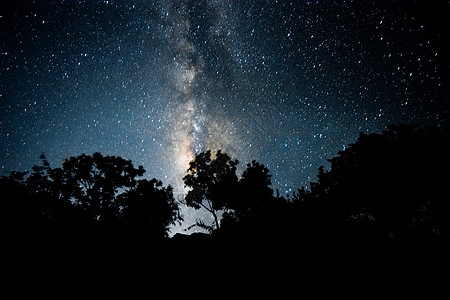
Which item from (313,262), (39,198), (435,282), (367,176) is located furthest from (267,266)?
(367,176)

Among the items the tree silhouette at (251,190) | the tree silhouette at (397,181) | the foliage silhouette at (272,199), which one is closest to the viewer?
the foliage silhouette at (272,199)

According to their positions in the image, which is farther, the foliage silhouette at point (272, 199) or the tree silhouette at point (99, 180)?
the tree silhouette at point (99, 180)

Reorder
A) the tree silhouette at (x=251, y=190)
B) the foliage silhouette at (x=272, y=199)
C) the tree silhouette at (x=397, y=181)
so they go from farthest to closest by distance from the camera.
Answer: the tree silhouette at (x=251, y=190)
the tree silhouette at (x=397, y=181)
the foliage silhouette at (x=272, y=199)

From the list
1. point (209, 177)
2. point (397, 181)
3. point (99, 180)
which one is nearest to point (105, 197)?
point (99, 180)

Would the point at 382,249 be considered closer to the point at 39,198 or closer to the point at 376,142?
the point at 376,142

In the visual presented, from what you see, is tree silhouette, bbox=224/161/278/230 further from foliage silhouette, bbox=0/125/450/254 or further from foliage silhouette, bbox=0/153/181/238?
foliage silhouette, bbox=0/153/181/238

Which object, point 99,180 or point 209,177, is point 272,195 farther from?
point 99,180

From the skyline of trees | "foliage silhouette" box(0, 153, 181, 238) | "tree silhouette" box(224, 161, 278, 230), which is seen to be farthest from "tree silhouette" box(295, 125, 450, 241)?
"foliage silhouette" box(0, 153, 181, 238)

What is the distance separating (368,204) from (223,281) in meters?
20.2

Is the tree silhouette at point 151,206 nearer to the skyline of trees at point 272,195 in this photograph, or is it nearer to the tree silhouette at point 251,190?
the skyline of trees at point 272,195

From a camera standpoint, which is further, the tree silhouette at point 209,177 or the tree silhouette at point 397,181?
the tree silhouette at point 209,177

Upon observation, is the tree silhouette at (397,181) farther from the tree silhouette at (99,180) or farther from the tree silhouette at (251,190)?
the tree silhouette at (99,180)

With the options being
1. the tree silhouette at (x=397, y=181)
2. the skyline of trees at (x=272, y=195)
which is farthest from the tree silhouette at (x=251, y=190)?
the tree silhouette at (x=397, y=181)

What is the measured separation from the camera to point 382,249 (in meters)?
9.26
